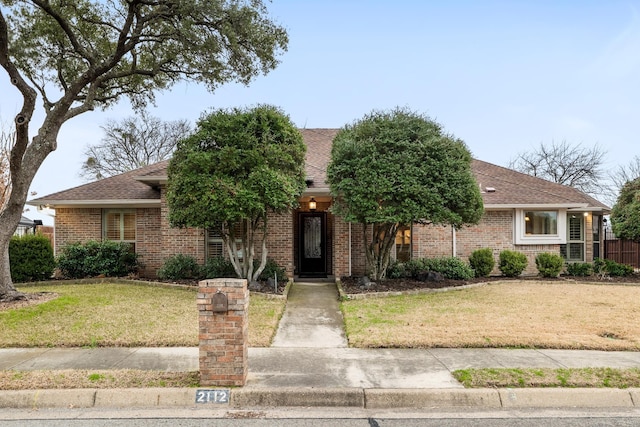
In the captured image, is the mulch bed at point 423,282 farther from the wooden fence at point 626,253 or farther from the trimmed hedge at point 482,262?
the wooden fence at point 626,253

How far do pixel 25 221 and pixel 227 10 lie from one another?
24.2 m

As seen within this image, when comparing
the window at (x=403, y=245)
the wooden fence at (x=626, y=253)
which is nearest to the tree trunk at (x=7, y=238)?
the window at (x=403, y=245)

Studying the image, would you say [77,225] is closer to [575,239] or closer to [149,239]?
[149,239]

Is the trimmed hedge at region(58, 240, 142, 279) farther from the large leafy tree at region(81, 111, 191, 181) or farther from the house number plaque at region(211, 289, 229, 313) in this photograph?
the large leafy tree at region(81, 111, 191, 181)

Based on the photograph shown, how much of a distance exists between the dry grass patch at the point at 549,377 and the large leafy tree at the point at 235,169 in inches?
226

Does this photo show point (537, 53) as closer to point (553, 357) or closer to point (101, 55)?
point (553, 357)

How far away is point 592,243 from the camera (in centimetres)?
1482

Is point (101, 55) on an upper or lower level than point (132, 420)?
upper

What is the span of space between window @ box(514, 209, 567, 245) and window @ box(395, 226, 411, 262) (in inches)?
148

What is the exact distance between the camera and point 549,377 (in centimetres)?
446

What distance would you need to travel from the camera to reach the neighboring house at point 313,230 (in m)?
12.0

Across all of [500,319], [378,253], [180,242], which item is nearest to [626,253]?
[378,253]

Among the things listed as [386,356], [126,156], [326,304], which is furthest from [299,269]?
[126,156]

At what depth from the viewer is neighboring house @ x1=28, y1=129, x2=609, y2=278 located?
1198 centimetres
